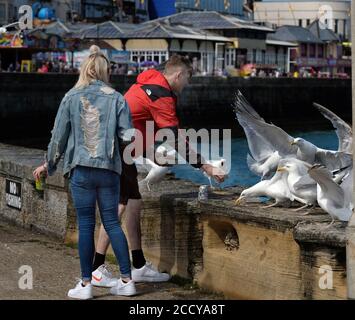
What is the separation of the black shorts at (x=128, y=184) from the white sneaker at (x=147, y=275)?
53cm

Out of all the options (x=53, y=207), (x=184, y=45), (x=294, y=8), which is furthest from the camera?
(x=294, y=8)

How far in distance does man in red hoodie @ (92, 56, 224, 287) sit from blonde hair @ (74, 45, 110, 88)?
22.7 inches

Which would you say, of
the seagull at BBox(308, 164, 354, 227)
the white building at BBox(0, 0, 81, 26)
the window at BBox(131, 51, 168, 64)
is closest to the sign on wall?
the seagull at BBox(308, 164, 354, 227)

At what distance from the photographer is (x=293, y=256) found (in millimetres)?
6227

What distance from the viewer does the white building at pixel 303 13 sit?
4843 inches

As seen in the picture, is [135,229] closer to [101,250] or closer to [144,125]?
[101,250]

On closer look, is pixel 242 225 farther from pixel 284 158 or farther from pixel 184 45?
pixel 184 45

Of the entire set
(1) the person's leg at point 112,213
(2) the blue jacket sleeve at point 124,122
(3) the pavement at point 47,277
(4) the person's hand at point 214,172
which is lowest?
(3) the pavement at point 47,277

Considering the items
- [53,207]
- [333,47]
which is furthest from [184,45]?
[53,207]

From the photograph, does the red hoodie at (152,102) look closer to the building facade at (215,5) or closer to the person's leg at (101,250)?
the person's leg at (101,250)

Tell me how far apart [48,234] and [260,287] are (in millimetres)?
3332

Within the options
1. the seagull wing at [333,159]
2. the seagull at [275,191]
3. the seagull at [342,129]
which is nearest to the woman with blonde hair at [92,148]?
the seagull at [275,191]
